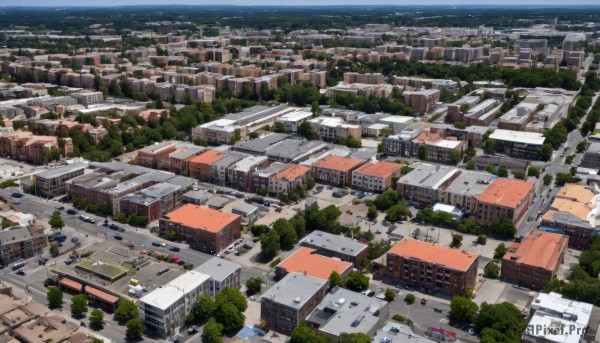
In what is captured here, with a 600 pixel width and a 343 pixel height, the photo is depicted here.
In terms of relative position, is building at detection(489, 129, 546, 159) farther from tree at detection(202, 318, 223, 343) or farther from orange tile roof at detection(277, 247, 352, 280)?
tree at detection(202, 318, 223, 343)

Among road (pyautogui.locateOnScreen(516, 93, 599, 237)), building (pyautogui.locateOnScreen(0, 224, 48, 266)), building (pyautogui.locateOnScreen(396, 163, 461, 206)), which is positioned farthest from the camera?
building (pyautogui.locateOnScreen(396, 163, 461, 206))

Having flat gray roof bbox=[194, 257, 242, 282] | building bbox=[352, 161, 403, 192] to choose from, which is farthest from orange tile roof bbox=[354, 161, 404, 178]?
flat gray roof bbox=[194, 257, 242, 282]

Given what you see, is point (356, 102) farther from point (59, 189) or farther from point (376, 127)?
point (59, 189)

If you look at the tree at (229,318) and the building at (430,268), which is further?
the building at (430,268)

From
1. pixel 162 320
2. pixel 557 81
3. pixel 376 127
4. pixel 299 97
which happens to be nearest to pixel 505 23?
pixel 557 81

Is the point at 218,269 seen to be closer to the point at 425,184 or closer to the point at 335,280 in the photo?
the point at 335,280

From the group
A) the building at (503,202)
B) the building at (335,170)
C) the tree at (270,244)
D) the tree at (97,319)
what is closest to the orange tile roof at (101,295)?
the tree at (97,319)

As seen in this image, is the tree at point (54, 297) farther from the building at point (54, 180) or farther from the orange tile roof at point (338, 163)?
the orange tile roof at point (338, 163)
